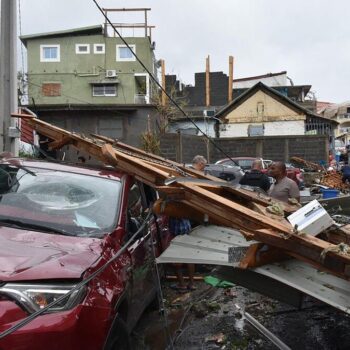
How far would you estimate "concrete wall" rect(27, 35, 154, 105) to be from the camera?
140 feet

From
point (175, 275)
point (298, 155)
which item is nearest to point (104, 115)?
point (298, 155)

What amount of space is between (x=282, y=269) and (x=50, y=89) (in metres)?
41.8

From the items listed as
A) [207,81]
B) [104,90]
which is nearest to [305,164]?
[104,90]

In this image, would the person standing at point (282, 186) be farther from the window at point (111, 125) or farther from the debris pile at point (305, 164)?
the window at point (111, 125)

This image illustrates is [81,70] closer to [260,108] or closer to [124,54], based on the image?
[124,54]

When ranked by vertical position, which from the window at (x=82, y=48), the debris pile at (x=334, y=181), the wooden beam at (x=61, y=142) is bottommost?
the debris pile at (x=334, y=181)

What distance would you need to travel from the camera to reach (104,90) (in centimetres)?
4291

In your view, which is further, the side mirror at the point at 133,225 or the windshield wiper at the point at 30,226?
→ the side mirror at the point at 133,225

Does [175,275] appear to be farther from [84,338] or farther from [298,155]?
[298,155]

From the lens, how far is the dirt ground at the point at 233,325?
15.8ft

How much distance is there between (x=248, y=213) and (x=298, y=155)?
2496cm

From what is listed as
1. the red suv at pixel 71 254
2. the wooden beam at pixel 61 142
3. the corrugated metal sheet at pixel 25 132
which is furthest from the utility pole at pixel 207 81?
the red suv at pixel 71 254

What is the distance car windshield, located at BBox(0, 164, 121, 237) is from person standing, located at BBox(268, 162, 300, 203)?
3.31 metres

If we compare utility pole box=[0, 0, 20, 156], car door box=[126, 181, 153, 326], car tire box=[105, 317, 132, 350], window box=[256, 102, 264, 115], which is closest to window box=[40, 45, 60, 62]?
window box=[256, 102, 264, 115]
